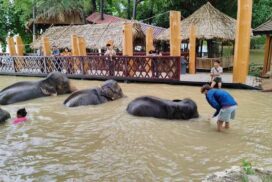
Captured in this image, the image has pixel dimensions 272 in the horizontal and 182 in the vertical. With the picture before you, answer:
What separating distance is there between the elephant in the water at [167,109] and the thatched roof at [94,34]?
39.2ft

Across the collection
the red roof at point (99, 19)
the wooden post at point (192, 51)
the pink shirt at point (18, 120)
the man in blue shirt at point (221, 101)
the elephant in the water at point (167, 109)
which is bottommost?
the pink shirt at point (18, 120)

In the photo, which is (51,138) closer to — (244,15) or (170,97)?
(170,97)

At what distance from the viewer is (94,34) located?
68.7 feet

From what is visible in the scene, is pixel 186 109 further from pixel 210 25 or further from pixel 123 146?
pixel 210 25

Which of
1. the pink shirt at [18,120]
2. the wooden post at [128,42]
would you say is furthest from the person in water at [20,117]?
the wooden post at [128,42]

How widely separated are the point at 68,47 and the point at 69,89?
11132 mm

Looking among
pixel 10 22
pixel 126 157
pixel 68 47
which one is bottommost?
pixel 126 157

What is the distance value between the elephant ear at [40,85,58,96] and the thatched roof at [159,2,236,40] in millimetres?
8545

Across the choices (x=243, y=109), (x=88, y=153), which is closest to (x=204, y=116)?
(x=243, y=109)

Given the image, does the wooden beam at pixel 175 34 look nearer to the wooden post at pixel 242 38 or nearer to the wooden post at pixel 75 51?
the wooden post at pixel 242 38

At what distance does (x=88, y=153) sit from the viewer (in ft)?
17.1

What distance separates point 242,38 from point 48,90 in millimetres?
7356

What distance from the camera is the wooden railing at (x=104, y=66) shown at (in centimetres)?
1293

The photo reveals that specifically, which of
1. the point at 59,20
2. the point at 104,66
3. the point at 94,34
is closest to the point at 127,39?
the point at 104,66
